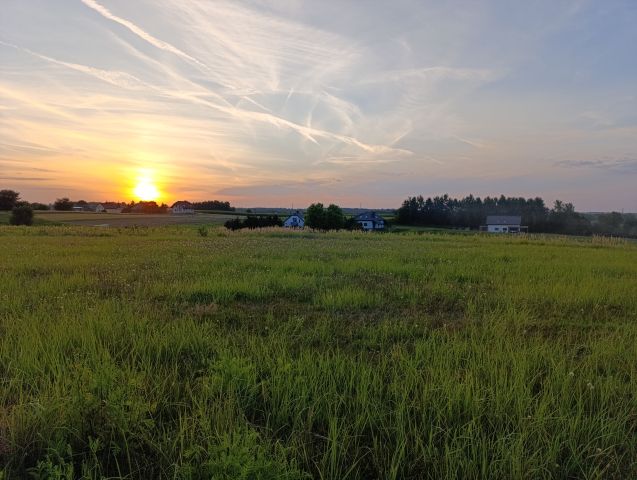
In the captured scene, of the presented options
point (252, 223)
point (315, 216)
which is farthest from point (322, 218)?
point (252, 223)

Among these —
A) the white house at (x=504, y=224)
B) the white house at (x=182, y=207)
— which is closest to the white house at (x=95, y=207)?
the white house at (x=182, y=207)

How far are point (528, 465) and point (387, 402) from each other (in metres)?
0.91

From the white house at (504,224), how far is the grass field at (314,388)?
9063cm

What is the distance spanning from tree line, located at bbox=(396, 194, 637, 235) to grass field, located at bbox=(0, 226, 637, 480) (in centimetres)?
8512

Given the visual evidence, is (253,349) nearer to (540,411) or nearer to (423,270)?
(540,411)

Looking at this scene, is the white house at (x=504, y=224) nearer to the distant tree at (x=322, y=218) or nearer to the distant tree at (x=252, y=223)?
the distant tree at (x=322, y=218)

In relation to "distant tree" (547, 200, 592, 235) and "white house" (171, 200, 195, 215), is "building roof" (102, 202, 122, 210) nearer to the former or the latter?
"white house" (171, 200, 195, 215)

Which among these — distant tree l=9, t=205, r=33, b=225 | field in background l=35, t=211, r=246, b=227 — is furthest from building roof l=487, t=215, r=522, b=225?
distant tree l=9, t=205, r=33, b=225

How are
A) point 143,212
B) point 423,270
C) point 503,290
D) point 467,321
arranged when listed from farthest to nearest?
1. point 143,212
2. point 423,270
3. point 503,290
4. point 467,321

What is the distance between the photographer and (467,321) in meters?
4.61

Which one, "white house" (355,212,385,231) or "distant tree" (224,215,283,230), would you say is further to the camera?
"white house" (355,212,385,231)

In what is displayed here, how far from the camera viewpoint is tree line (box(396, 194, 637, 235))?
77.3m

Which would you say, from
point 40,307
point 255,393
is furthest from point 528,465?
point 40,307

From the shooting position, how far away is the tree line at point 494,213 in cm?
7726
